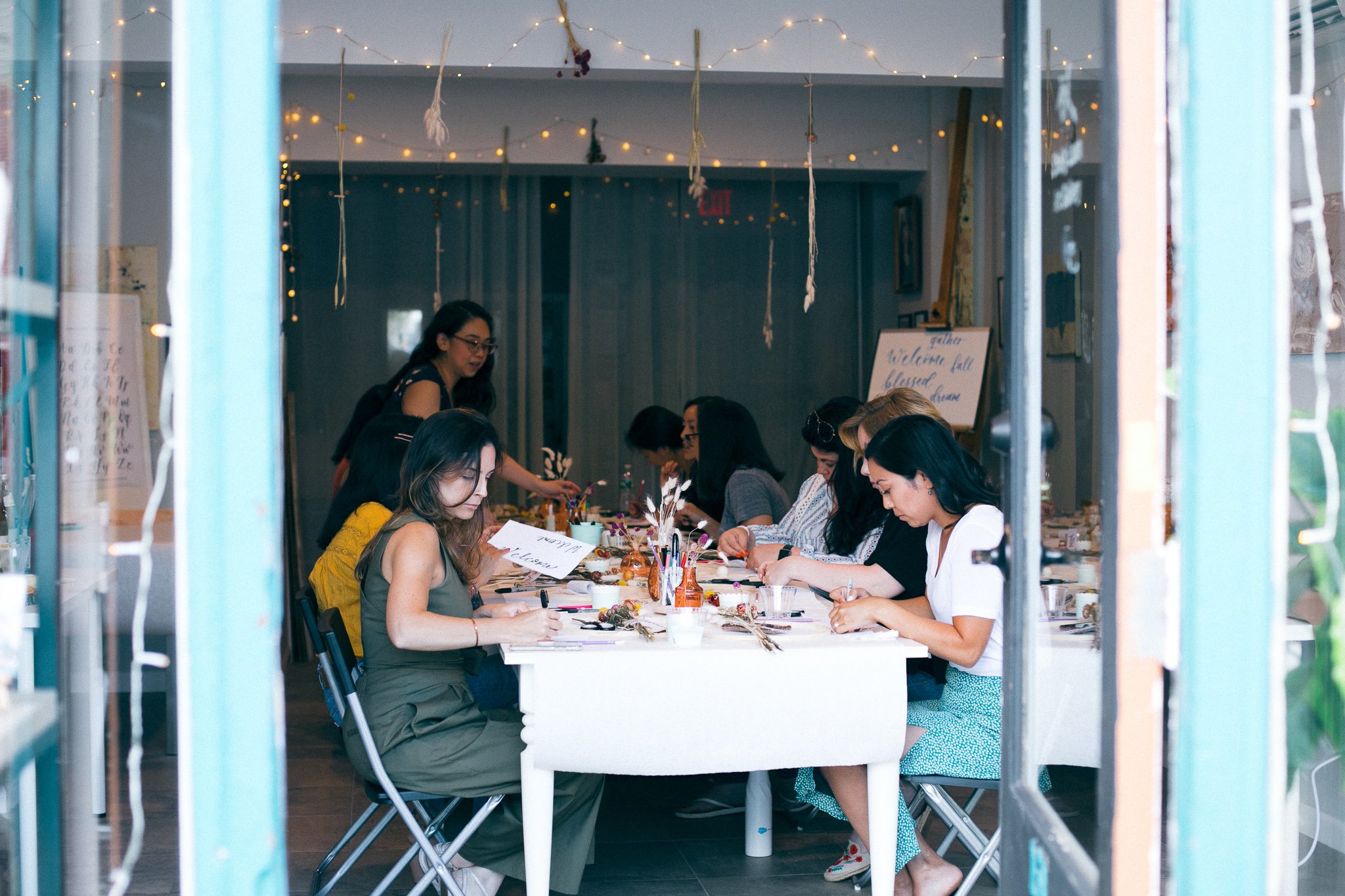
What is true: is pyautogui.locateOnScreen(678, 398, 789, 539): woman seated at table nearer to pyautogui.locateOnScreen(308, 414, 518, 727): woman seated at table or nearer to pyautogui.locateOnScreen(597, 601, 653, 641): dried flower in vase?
pyautogui.locateOnScreen(308, 414, 518, 727): woman seated at table

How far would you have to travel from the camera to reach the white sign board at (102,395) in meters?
1.40

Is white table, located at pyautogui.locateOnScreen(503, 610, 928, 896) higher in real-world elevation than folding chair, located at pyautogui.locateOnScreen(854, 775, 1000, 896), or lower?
higher

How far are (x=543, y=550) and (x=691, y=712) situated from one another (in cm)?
92

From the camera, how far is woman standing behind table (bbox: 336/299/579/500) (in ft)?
15.3

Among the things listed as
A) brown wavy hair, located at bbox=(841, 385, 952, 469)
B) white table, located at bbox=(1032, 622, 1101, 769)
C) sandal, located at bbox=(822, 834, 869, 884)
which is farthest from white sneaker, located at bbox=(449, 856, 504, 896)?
white table, located at bbox=(1032, 622, 1101, 769)

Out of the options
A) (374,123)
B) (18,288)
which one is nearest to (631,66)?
(374,123)

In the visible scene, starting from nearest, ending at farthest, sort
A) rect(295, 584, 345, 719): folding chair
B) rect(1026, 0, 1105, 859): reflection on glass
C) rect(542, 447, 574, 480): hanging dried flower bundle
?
rect(1026, 0, 1105, 859): reflection on glass
rect(295, 584, 345, 719): folding chair
rect(542, 447, 574, 480): hanging dried flower bundle

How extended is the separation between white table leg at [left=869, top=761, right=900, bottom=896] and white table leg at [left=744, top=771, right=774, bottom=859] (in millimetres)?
622

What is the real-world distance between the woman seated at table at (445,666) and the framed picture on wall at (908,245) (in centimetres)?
460

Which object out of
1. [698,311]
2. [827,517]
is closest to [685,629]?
[827,517]

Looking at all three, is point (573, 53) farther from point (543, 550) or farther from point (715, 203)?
point (715, 203)

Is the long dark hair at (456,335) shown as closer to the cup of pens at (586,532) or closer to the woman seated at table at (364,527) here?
the cup of pens at (586,532)

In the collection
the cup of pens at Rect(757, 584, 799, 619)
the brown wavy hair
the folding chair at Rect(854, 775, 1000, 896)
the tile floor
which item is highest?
the brown wavy hair

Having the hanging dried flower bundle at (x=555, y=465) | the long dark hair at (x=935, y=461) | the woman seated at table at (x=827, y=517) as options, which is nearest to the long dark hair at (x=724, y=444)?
the woman seated at table at (x=827, y=517)
